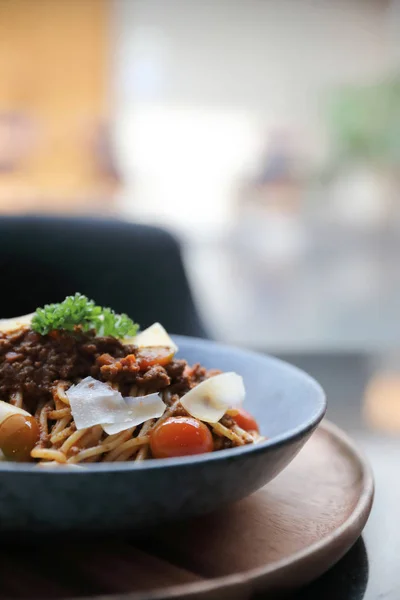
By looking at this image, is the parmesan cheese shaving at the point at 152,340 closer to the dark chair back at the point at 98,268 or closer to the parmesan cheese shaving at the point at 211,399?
the parmesan cheese shaving at the point at 211,399

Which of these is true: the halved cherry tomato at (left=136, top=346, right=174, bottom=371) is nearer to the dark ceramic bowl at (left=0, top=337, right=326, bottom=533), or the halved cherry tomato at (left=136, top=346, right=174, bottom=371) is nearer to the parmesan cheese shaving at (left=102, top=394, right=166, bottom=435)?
the parmesan cheese shaving at (left=102, top=394, right=166, bottom=435)

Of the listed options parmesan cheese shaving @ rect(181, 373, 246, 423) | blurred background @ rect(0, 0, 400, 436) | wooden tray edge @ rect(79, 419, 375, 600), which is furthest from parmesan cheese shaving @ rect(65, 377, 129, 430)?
blurred background @ rect(0, 0, 400, 436)

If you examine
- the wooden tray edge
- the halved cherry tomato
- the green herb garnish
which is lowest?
the wooden tray edge

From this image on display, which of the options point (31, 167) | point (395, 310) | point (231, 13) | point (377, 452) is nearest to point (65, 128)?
point (31, 167)

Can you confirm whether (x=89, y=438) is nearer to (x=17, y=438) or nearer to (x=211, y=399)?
(x=17, y=438)

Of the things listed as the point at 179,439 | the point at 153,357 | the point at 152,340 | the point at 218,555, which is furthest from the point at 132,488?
the point at 152,340

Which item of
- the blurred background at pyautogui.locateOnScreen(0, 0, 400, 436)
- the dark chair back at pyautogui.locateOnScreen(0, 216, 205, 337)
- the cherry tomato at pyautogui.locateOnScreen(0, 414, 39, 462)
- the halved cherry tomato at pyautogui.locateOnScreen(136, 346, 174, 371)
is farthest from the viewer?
the blurred background at pyautogui.locateOnScreen(0, 0, 400, 436)
